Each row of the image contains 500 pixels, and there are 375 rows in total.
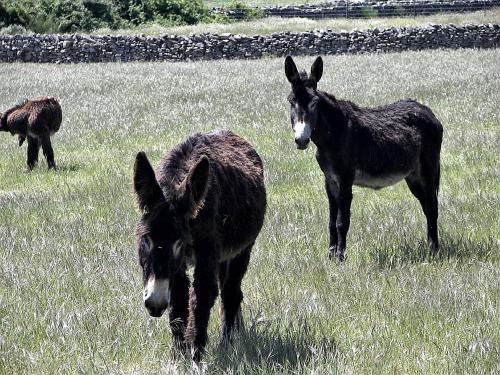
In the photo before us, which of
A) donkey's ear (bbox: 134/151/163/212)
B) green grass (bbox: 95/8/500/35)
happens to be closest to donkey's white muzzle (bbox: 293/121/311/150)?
donkey's ear (bbox: 134/151/163/212)

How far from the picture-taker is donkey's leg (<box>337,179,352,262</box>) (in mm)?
7801

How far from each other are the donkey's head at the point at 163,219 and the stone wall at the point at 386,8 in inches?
2214

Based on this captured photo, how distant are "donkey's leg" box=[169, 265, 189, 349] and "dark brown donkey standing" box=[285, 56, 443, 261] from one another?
2.68m

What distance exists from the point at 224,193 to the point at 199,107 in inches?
602

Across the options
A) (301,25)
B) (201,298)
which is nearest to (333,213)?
(201,298)

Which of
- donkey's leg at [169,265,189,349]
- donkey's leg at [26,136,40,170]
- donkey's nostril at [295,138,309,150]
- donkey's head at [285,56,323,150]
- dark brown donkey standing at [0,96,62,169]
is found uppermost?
donkey's head at [285,56,323,150]

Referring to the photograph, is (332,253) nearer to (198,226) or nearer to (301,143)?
(301,143)

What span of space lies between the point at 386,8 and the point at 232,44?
71.9 ft

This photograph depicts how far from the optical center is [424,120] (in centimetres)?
882

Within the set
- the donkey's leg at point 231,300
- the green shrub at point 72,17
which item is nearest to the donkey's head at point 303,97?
the donkey's leg at point 231,300

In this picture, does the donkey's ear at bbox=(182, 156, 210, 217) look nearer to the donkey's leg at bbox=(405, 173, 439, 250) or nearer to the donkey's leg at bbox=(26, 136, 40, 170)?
the donkey's leg at bbox=(405, 173, 439, 250)

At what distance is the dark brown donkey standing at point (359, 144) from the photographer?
25.4 feet

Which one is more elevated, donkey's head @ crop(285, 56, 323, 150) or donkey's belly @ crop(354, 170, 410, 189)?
donkey's head @ crop(285, 56, 323, 150)

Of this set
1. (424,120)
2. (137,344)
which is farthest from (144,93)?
(137,344)
